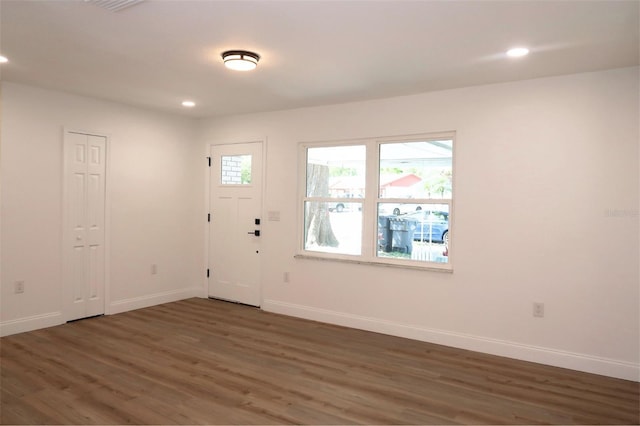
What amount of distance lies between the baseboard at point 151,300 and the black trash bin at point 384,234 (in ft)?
9.50

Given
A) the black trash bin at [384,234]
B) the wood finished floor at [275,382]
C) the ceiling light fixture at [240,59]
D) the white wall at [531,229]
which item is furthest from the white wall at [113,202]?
the black trash bin at [384,234]

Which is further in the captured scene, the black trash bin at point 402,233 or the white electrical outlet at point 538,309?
the black trash bin at point 402,233

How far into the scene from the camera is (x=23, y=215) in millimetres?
4391

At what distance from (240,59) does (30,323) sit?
3.57 metres

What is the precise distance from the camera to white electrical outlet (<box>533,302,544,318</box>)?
3807 mm

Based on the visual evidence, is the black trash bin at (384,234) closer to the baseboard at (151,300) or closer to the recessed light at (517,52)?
the recessed light at (517,52)

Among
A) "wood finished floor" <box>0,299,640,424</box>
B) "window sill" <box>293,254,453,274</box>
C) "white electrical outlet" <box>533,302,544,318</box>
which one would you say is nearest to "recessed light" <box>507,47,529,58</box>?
"window sill" <box>293,254,453,274</box>

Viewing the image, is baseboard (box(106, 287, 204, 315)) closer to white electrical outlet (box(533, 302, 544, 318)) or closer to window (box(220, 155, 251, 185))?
window (box(220, 155, 251, 185))

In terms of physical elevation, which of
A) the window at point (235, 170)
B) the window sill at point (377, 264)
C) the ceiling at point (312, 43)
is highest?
the ceiling at point (312, 43)

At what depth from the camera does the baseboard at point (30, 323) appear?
427 centimetres

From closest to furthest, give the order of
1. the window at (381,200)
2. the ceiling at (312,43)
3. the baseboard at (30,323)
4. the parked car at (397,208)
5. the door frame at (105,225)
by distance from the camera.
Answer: the ceiling at (312,43)
the baseboard at (30,323)
the window at (381,200)
the parked car at (397,208)
the door frame at (105,225)

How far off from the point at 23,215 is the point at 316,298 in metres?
3.28

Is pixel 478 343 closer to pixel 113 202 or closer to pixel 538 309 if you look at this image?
pixel 538 309

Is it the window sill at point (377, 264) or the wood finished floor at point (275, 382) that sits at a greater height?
the window sill at point (377, 264)
